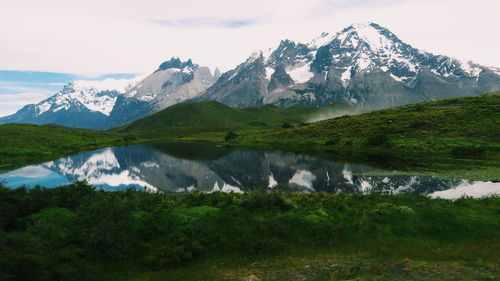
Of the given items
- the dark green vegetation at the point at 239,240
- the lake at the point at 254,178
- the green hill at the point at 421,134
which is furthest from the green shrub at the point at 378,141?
the dark green vegetation at the point at 239,240

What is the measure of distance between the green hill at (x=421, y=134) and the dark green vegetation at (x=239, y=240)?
215 feet

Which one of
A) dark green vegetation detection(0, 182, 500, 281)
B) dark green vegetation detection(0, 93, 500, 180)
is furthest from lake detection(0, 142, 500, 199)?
dark green vegetation detection(0, 182, 500, 281)

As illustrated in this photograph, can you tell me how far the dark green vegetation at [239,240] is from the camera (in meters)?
15.7

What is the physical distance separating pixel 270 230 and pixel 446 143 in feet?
288

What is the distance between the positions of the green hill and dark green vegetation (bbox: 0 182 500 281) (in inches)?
2577

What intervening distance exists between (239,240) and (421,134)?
108 meters

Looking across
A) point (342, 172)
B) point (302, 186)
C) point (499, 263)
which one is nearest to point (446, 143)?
point (342, 172)

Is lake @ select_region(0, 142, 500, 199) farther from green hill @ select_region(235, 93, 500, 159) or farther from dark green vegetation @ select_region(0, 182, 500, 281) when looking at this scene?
green hill @ select_region(235, 93, 500, 159)

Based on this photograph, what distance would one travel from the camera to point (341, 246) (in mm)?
20500

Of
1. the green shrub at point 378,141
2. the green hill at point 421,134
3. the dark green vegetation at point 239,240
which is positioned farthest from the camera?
the green shrub at point 378,141

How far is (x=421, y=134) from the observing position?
107 meters

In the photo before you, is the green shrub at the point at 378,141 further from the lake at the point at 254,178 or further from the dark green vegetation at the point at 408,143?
the lake at the point at 254,178

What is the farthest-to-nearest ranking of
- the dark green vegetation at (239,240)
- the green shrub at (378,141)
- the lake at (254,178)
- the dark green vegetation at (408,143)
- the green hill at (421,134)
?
the green shrub at (378,141)
the green hill at (421,134)
the dark green vegetation at (408,143)
the lake at (254,178)
the dark green vegetation at (239,240)

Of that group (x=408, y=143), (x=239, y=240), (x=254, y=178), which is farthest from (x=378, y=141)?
(x=239, y=240)
